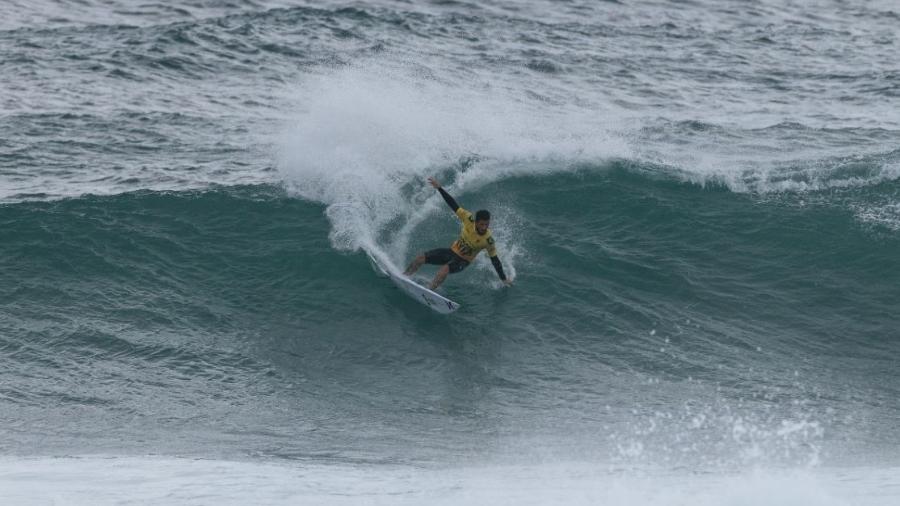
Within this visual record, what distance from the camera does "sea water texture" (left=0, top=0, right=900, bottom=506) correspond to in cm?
1020

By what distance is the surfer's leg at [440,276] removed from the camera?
14250 mm

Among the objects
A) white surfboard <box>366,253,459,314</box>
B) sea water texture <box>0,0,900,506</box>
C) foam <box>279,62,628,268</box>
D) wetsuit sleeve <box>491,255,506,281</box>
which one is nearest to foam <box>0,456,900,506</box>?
sea water texture <box>0,0,900,506</box>

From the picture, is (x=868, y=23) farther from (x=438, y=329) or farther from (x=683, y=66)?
(x=438, y=329)

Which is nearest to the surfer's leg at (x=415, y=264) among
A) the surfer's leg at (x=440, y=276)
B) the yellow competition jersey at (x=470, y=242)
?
the surfer's leg at (x=440, y=276)

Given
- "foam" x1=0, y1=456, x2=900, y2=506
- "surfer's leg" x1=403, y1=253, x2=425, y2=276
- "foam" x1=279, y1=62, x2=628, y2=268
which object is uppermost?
"foam" x1=279, y1=62, x2=628, y2=268

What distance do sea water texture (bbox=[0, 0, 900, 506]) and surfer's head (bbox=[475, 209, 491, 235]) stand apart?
1.13m

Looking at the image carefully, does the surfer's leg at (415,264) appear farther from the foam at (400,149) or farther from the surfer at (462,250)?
the foam at (400,149)

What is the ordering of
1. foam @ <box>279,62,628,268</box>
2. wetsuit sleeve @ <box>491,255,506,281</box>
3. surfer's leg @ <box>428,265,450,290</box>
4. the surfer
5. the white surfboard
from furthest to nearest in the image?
foam @ <box>279,62,628,268</box>
wetsuit sleeve @ <box>491,255,506,281</box>
surfer's leg @ <box>428,265,450,290</box>
the surfer
the white surfboard

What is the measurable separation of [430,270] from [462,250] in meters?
1.01

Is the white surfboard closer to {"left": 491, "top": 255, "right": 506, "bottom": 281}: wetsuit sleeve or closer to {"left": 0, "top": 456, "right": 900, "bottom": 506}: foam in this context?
{"left": 491, "top": 255, "right": 506, "bottom": 281}: wetsuit sleeve

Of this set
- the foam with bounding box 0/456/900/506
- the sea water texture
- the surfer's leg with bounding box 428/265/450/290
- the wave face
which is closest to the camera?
the foam with bounding box 0/456/900/506

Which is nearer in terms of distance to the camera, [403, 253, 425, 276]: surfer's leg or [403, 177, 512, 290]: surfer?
[403, 177, 512, 290]: surfer

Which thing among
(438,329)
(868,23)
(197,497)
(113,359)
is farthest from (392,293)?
(868,23)

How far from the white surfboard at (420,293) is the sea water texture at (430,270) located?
0.58 feet
